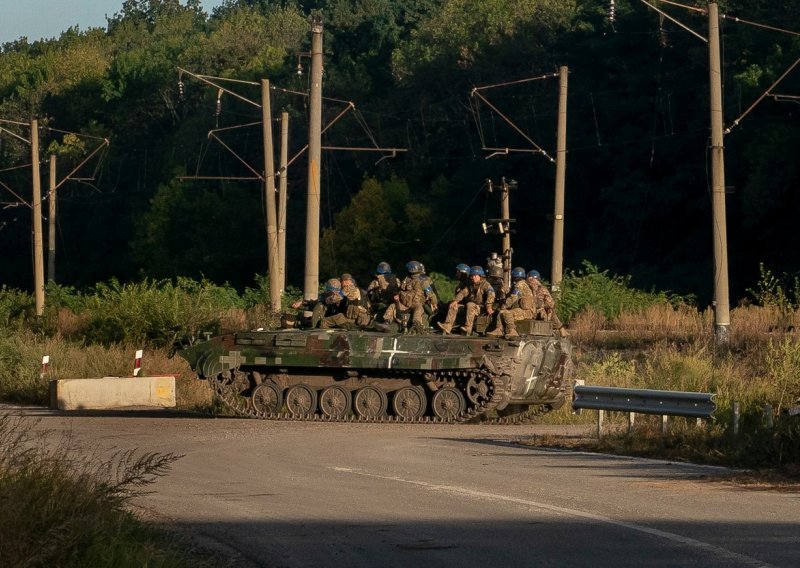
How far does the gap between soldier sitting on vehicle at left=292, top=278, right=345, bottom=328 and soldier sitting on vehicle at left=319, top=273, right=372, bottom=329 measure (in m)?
0.07

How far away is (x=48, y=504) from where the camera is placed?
10.7 m

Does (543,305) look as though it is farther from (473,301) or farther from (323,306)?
(323,306)

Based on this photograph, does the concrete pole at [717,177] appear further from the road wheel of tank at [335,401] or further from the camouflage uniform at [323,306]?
the road wheel of tank at [335,401]

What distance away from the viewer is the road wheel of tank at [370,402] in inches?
1079

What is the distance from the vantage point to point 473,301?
2792 cm

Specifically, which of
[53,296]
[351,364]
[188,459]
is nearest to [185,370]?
[351,364]

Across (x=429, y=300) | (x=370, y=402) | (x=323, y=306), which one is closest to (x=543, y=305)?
(x=429, y=300)

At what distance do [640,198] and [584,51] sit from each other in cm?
914

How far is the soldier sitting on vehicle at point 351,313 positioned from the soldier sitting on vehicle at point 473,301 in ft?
4.30

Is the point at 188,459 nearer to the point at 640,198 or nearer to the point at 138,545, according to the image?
the point at 138,545

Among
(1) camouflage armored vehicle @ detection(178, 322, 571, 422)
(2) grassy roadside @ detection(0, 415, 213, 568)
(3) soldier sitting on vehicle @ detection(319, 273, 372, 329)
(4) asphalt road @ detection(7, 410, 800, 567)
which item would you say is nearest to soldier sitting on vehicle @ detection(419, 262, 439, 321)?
(3) soldier sitting on vehicle @ detection(319, 273, 372, 329)

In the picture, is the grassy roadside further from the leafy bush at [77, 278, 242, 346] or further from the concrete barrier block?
the leafy bush at [77, 278, 242, 346]

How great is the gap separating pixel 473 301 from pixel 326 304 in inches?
105

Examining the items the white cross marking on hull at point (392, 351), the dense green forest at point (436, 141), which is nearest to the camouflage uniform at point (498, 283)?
the white cross marking on hull at point (392, 351)
